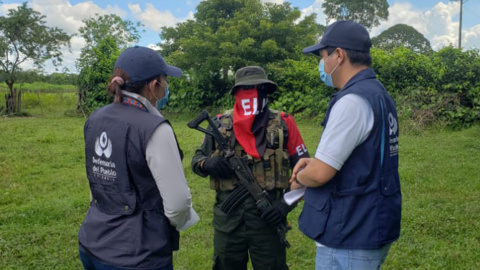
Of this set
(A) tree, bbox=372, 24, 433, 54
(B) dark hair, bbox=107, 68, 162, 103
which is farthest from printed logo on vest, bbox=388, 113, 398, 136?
(A) tree, bbox=372, 24, 433, 54

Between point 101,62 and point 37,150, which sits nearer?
point 37,150

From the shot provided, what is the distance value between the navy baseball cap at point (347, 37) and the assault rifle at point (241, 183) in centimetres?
97

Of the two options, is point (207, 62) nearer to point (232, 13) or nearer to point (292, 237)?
point (232, 13)

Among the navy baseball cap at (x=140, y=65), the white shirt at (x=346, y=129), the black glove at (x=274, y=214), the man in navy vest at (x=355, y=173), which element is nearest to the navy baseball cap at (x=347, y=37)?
the man in navy vest at (x=355, y=173)

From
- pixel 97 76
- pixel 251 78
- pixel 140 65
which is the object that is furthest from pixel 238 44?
pixel 140 65

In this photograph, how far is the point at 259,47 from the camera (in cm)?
1725

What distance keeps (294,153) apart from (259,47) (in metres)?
14.8

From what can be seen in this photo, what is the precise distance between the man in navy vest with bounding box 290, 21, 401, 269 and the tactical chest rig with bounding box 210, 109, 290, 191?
0.79m

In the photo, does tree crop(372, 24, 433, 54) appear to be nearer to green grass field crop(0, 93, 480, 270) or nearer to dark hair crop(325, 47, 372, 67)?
green grass field crop(0, 93, 480, 270)

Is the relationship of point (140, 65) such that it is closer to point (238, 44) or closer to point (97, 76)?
point (238, 44)

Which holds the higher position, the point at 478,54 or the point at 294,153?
the point at 478,54

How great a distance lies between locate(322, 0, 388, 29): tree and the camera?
38769mm

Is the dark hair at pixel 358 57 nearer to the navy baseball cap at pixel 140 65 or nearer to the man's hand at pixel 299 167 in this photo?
the man's hand at pixel 299 167

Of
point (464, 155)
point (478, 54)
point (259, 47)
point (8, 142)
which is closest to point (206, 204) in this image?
point (464, 155)
